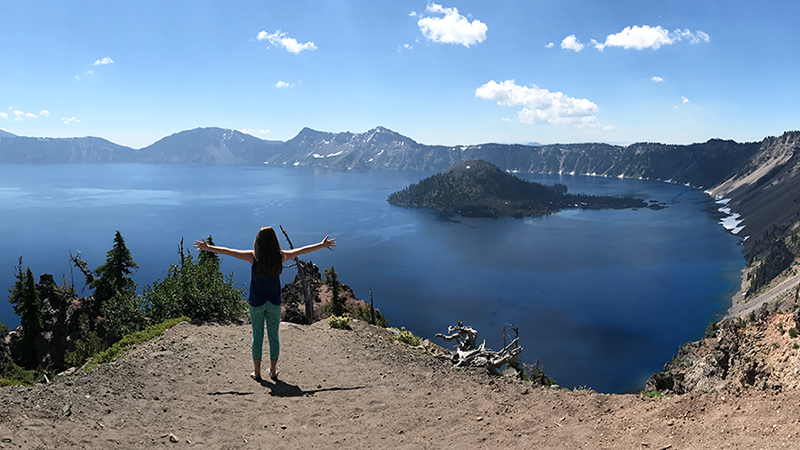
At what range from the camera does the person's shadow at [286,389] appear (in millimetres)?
11477

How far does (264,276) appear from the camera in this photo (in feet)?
36.4

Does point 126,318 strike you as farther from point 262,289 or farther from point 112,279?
point 112,279

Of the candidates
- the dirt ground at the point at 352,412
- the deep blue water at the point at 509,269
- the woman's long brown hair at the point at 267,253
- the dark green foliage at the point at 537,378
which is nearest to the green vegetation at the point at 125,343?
the dirt ground at the point at 352,412

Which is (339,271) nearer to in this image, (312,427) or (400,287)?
(400,287)

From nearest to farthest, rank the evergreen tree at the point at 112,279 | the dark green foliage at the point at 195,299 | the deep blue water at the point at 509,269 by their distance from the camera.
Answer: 1. the dark green foliage at the point at 195,299
2. the evergreen tree at the point at 112,279
3. the deep blue water at the point at 509,269

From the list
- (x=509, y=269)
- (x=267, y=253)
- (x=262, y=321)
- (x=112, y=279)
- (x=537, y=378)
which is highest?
(x=267, y=253)

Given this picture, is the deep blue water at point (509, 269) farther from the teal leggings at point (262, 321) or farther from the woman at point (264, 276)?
the woman at point (264, 276)

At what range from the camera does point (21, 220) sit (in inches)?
6531

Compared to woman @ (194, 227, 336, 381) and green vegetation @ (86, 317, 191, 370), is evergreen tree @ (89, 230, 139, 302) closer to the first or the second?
green vegetation @ (86, 317, 191, 370)

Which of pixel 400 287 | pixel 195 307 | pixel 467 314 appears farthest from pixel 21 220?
pixel 195 307

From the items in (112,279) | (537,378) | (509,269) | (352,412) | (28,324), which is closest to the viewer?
(352,412)

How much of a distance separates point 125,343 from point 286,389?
626 cm

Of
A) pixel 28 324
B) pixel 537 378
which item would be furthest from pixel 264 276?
pixel 28 324

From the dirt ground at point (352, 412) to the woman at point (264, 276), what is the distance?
151 centimetres
